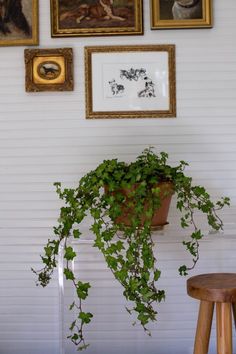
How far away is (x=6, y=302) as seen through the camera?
82.2 inches

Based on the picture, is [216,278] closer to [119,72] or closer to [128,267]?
[128,267]

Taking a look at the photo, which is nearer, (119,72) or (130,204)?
(130,204)

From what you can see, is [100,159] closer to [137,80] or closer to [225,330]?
[137,80]

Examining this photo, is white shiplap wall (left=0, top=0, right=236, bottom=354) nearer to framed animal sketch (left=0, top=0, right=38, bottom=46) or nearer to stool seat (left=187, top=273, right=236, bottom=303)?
framed animal sketch (left=0, top=0, right=38, bottom=46)

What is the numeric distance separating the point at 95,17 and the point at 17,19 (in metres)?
0.33

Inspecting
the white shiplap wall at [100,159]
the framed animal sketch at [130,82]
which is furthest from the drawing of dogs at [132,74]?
the white shiplap wall at [100,159]

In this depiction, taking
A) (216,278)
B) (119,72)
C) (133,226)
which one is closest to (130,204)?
(133,226)

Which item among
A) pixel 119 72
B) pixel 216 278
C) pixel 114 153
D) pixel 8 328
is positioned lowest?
pixel 8 328

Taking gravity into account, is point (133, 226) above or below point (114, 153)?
below

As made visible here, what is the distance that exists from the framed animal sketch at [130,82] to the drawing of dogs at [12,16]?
0.29m

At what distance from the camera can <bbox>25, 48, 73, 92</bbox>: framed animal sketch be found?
2.04m

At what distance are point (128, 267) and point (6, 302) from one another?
731 mm

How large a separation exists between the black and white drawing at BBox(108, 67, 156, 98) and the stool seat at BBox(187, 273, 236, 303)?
2.64 feet

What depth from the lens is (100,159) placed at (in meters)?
2.07
